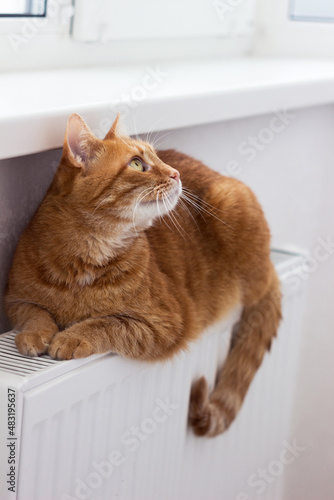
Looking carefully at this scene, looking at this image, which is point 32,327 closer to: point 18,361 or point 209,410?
point 18,361

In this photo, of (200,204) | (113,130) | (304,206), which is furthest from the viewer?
(304,206)

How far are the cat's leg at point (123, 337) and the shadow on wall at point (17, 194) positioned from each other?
0.16 meters

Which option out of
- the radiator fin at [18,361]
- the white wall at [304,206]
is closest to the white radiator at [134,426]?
the radiator fin at [18,361]

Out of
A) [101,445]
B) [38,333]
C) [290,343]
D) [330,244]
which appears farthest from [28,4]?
[330,244]

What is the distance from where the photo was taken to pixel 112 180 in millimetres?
978

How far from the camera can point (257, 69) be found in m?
1.60

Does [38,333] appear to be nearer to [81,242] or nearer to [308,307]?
[81,242]

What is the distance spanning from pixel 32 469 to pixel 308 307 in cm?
118

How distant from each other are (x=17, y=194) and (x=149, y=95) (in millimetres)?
274

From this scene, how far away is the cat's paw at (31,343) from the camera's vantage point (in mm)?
920

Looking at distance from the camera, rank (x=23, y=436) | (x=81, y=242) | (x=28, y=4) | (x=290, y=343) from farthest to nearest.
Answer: (x=290, y=343) → (x=28, y=4) → (x=81, y=242) → (x=23, y=436)

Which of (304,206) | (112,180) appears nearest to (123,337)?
(112,180)

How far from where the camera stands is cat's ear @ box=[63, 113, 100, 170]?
92 cm

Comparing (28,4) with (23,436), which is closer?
(23,436)
